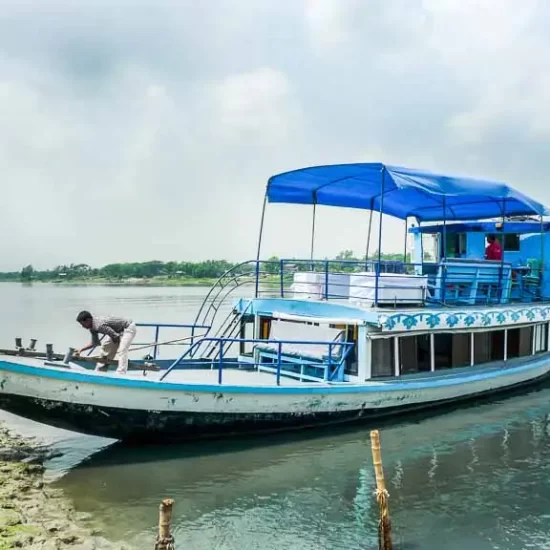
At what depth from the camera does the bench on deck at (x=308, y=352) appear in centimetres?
1188

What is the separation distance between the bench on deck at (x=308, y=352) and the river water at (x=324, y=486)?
1.24m

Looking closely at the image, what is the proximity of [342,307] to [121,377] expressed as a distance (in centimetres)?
453

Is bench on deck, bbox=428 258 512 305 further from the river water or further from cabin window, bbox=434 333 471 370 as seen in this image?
the river water

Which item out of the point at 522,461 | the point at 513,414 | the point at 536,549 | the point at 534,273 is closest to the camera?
the point at 536,549

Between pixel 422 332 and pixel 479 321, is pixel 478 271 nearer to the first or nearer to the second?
pixel 479 321

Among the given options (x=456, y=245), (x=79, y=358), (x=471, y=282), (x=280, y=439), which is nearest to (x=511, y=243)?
(x=456, y=245)

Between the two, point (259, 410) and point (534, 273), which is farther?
point (534, 273)

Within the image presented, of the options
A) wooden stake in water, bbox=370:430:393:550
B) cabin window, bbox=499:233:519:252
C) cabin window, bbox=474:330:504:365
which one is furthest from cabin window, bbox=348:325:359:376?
cabin window, bbox=499:233:519:252

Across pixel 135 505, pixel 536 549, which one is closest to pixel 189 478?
pixel 135 505

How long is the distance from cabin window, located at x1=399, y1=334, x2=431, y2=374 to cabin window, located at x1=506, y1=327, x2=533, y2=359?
3273 millimetres

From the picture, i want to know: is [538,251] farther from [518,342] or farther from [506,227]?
[518,342]

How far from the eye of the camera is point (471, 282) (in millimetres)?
14500

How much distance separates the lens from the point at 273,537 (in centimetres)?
779

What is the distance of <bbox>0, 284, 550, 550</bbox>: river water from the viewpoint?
7.82 metres
